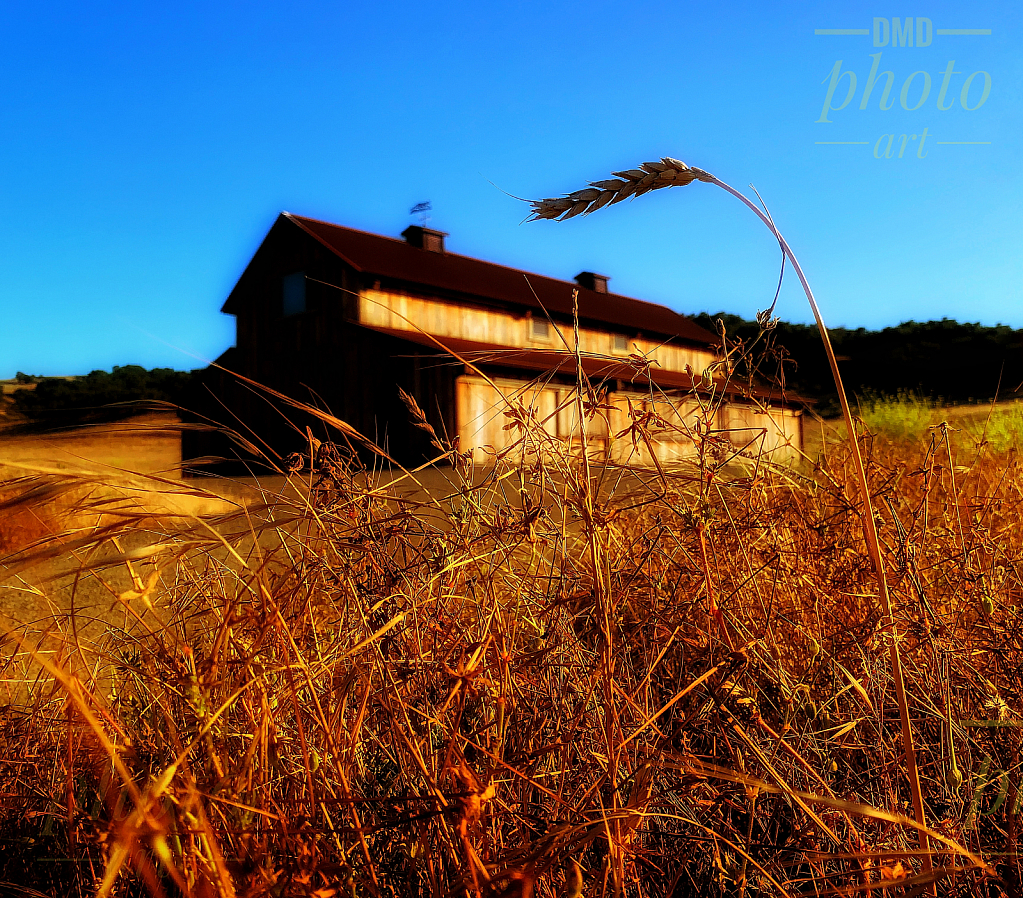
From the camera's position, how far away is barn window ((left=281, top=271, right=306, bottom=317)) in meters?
18.6

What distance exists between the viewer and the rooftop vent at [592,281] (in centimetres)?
2642

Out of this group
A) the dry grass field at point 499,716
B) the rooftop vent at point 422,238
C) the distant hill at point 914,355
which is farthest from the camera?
the distant hill at point 914,355

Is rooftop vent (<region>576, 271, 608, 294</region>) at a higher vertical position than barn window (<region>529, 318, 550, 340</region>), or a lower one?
higher

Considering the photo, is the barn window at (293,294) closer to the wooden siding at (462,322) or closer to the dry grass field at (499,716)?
the wooden siding at (462,322)

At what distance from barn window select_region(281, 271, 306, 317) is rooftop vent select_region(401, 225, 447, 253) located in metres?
3.81

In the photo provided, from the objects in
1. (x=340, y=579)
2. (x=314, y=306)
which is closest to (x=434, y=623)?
(x=340, y=579)

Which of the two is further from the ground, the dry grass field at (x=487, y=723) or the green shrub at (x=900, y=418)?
the green shrub at (x=900, y=418)

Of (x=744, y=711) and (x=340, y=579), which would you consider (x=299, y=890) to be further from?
(x=744, y=711)

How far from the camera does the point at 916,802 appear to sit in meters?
1.02

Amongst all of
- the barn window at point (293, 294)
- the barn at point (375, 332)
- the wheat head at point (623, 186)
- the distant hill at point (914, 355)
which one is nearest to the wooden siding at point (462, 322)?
the barn at point (375, 332)

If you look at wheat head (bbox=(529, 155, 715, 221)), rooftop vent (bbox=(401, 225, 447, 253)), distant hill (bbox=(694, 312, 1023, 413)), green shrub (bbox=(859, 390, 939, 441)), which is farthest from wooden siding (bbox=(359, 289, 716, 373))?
distant hill (bbox=(694, 312, 1023, 413))

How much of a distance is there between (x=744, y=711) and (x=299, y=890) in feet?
3.75

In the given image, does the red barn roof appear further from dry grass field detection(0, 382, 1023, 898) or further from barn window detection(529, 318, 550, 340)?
dry grass field detection(0, 382, 1023, 898)

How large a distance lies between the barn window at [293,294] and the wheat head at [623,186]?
18207 mm
